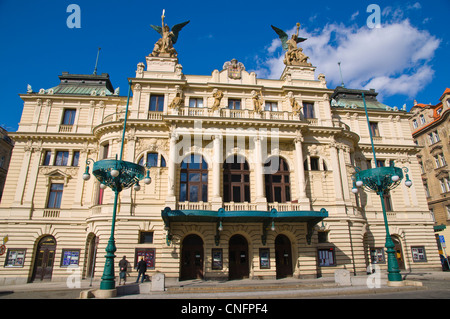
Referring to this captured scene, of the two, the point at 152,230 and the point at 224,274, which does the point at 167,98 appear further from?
the point at 224,274

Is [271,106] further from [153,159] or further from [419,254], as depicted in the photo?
[419,254]

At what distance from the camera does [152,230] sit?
22.5 meters

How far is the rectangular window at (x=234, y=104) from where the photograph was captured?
2783cm

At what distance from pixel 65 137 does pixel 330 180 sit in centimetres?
2565

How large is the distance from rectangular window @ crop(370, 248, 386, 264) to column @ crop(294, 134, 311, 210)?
898 centimetres

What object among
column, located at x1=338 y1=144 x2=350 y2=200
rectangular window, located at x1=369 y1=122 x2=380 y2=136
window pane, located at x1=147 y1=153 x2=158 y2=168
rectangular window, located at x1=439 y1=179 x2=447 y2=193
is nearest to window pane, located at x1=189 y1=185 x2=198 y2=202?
window pane, located at x1=147 y1=153 x2=158 y2=168

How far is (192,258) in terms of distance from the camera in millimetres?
22547

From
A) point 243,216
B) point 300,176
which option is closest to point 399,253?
point 300,176

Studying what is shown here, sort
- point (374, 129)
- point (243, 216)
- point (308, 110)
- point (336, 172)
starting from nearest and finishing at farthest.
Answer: point (243, 216) → point (336, 172) → point (308, 110) → point (374, 129)

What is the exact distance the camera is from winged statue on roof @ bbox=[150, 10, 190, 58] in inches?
1131

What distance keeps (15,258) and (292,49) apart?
33.4 metres

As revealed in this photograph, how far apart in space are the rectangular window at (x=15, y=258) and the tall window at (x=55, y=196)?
13.9ft

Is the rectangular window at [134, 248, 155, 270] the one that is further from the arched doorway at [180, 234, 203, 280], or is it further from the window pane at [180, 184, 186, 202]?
the window pane at [180, 184, 186, 202]

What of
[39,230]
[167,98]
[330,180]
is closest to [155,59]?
[167,98]
